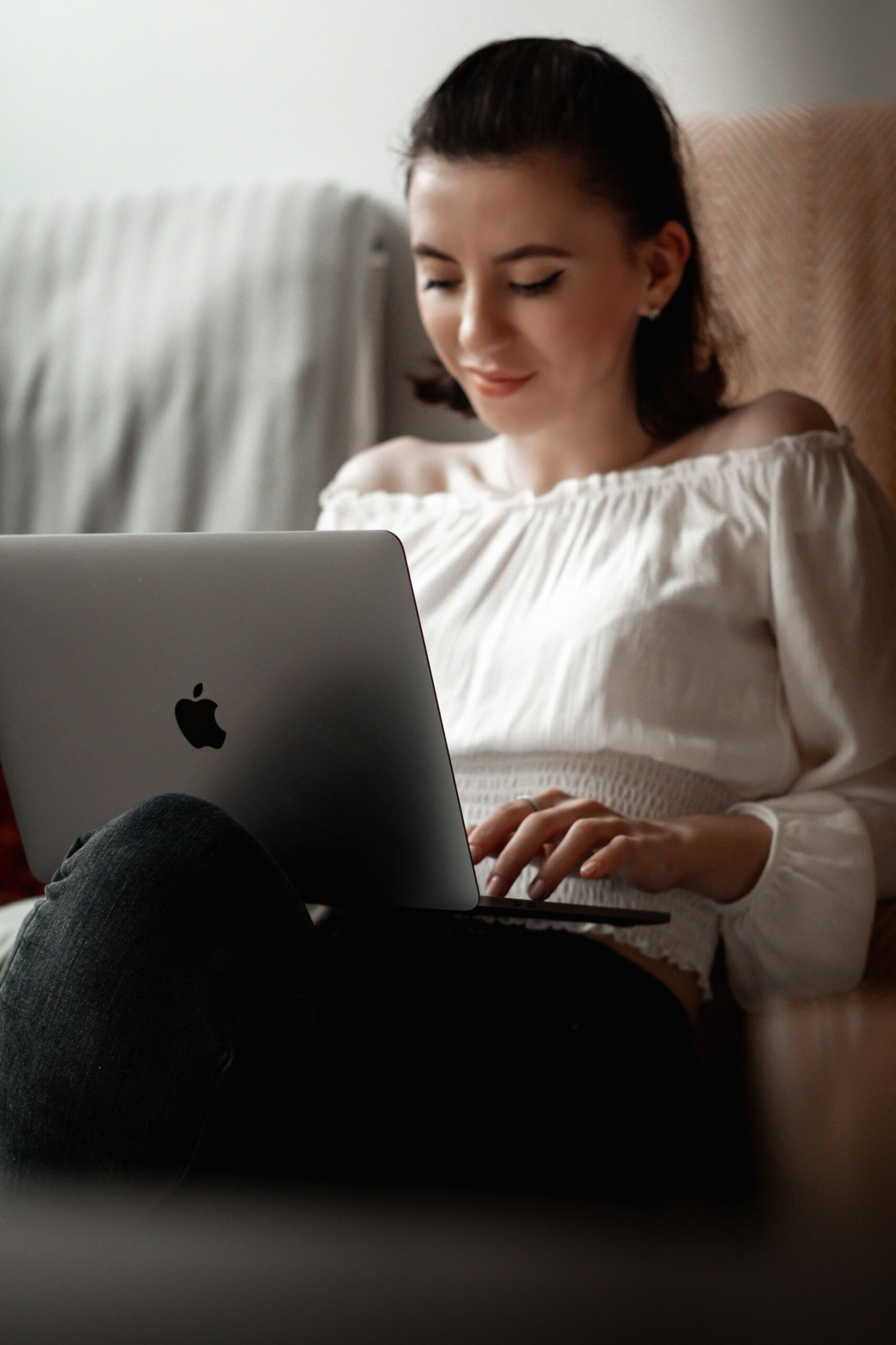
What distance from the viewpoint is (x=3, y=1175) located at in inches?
21.6

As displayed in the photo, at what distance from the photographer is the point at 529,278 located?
0.95 meters

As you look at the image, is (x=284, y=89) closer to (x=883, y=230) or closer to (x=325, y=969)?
(x=883, y=230)

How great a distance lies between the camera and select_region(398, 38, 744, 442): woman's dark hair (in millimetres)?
934

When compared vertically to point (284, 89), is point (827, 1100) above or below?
below

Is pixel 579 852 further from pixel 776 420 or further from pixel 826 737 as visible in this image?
pixel 776 420

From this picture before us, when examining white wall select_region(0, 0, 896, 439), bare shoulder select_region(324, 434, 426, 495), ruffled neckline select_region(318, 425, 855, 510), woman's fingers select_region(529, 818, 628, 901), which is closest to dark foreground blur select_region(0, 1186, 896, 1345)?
woman's fingers select_region(529, 818, 628, 901)

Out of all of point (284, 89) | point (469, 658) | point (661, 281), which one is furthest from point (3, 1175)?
point (284, 89)

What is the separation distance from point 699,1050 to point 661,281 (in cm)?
66

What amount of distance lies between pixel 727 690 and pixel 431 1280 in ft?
2.56

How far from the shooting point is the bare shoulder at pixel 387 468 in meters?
1.17

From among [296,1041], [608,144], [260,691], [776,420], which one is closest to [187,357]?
[608,144]

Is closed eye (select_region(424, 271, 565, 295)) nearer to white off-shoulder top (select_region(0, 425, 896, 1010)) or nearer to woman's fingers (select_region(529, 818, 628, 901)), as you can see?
white off-shoulder top (select_region(0, 425, 896, 1010))

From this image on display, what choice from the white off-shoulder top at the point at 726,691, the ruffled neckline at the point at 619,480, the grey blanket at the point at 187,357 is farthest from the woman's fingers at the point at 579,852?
the grey blanket at the point at 187,357

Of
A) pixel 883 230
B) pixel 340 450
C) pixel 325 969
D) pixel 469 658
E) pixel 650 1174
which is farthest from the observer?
pixel 340 450
